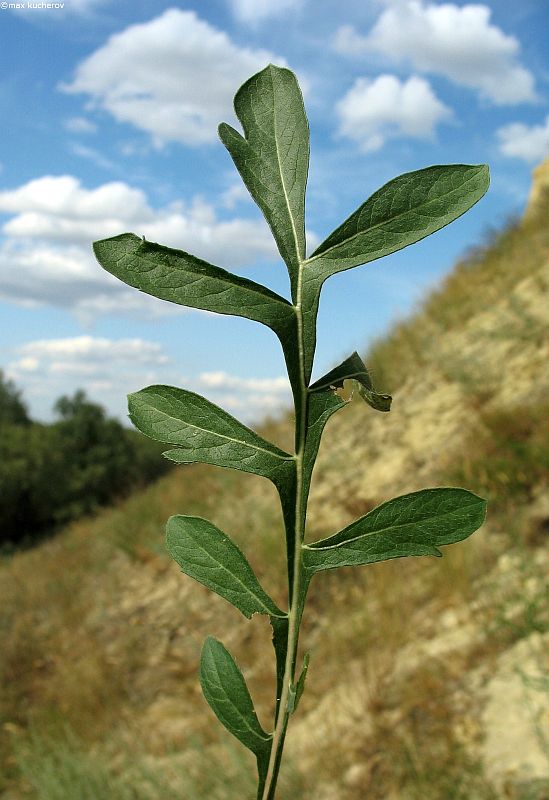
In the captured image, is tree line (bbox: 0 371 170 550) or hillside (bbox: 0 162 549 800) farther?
tree line (bbox: 0 371 170 550)

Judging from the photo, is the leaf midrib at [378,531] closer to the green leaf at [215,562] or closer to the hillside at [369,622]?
the green leaf at [215,562]

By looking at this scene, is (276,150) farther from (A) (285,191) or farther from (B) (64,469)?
(B) (64,469)

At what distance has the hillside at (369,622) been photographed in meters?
2.80

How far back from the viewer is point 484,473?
3.98 meters

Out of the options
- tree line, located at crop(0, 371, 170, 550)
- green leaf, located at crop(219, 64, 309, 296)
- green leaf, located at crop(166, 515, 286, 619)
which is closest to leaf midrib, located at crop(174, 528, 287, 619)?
green leaf, located at crop(166, 515, 286, 619)

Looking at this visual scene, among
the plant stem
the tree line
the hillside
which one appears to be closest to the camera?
the plant stem

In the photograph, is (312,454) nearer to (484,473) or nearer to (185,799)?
(185,799)

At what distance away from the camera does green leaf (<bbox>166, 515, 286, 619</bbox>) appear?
30cm

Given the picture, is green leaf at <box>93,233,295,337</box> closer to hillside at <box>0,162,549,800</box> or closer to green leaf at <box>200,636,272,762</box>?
green leaf at <box>200,636,272,762</box>

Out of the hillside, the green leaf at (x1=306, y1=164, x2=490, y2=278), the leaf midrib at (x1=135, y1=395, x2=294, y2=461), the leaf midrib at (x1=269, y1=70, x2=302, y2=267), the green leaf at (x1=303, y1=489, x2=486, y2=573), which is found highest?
the leaf midrib at (x1=269, y1=70, x2=302, y2=267)

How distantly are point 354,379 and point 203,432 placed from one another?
62mm

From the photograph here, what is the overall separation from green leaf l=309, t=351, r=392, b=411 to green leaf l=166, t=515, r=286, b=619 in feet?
0.24

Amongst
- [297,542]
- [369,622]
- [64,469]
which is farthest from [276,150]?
[64,469]

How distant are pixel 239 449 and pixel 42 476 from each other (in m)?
13.0
